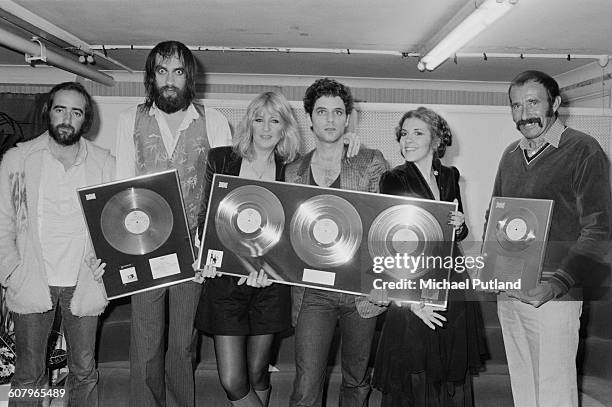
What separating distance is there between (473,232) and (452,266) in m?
A: 2.15

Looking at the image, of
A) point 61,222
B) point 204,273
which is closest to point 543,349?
point 204,273

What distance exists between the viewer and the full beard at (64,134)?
2.60 metres

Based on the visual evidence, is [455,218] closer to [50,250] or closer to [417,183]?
[417,183]

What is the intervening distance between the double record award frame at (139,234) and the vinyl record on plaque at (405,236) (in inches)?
30.0

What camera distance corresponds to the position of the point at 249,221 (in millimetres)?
2441

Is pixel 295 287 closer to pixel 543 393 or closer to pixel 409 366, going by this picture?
pixel 409 366

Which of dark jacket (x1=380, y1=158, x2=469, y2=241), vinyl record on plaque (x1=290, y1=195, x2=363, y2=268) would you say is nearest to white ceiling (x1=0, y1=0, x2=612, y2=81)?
dark jacket (x1=380, y1=158, x2=469, y2=241)

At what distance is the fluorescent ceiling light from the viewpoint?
345cm

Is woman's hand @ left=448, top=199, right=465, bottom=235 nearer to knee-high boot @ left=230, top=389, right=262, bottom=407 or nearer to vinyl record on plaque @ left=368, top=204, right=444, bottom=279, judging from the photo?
vinyl record on plaque @ left=368, top=204, right=444, bottom=279

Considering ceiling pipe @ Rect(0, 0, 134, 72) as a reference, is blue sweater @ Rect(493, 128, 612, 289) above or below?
below

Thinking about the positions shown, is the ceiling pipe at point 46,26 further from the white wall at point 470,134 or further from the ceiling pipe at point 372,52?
the white wall at point 470,134

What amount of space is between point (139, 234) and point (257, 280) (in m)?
0.54

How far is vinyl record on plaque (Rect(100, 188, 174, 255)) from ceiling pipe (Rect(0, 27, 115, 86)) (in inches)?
93.1

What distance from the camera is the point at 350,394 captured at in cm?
241
